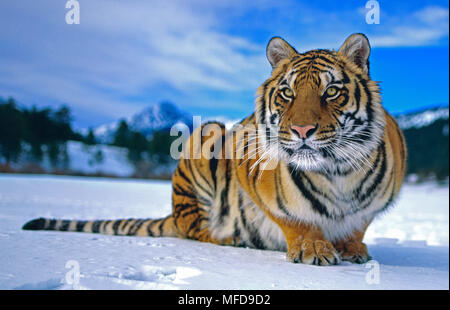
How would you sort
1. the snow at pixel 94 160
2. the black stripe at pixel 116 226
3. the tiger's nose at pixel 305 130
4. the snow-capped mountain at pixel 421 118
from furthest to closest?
1. the snow at pixel 94 160
2. the snow-capped mountain at pixel 421 118
3. the black stripe at pixel 116 226
4. the tiger's nose at pixel 305 130

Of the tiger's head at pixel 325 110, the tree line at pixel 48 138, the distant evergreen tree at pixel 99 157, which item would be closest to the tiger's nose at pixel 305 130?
the tiger's head at pixel 325 110

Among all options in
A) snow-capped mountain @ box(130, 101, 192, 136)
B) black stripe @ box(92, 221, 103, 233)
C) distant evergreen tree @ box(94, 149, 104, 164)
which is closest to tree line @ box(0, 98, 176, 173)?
distant evergreen tree @ box(94, 149, 104, 164)

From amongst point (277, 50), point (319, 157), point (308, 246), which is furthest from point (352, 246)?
point (277, 50)

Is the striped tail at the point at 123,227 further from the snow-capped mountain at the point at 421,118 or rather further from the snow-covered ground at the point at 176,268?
the snow-capped mountain at the point at 421,118

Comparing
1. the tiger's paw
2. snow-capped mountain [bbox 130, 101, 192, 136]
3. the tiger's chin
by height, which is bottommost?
the tiger's paw

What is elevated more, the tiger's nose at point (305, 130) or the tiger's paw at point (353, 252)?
the tiger's nose at point (305, 130)

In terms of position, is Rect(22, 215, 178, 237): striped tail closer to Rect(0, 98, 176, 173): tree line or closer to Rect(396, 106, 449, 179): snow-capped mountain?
Rect(396, 106, 449, 179): snow-capped mountain

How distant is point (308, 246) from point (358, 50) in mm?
1244

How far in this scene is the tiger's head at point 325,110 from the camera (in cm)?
207

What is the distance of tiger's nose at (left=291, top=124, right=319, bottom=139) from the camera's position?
6.57 ft

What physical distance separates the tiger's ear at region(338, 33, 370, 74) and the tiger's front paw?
1112 millimetres

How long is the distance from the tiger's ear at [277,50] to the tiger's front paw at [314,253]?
1.19m

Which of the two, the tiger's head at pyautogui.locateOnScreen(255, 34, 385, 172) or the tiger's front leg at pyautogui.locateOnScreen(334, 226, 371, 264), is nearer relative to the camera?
the tiger's head at pyautogui.locateOnScreen(255, 34, 385, 172)
